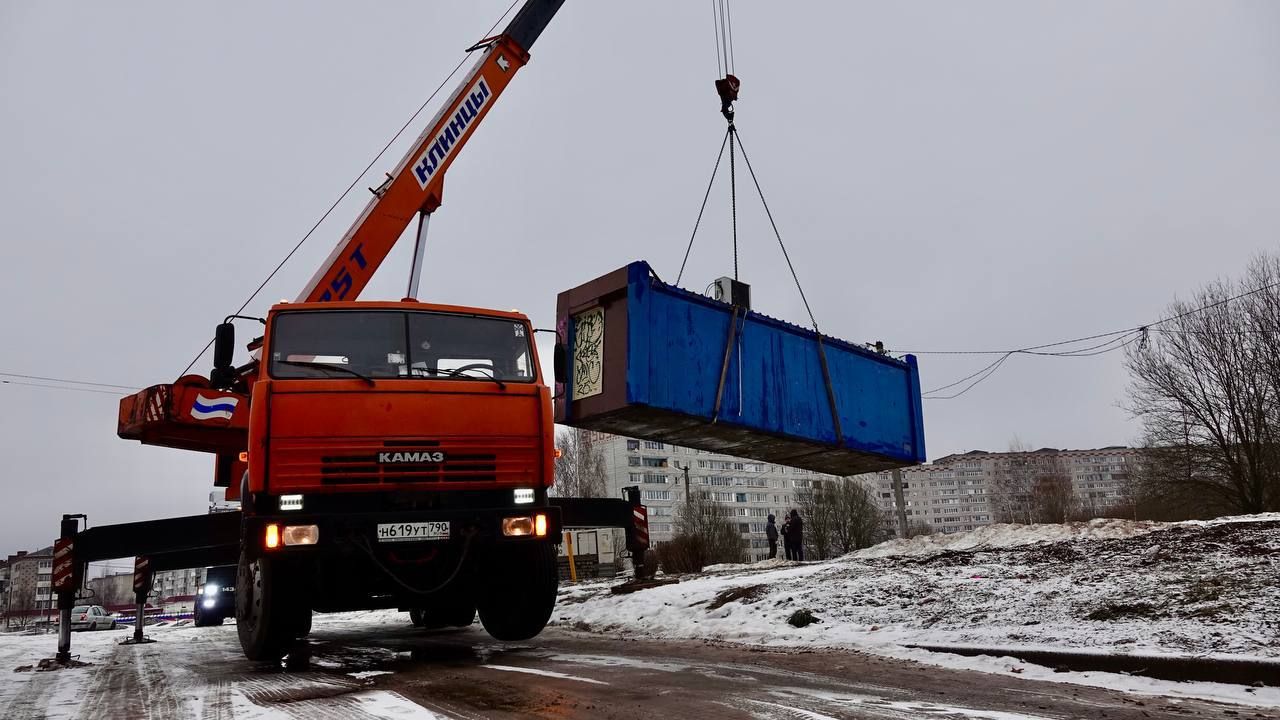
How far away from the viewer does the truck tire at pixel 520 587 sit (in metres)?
6.93

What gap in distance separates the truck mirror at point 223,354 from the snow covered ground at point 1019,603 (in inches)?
208

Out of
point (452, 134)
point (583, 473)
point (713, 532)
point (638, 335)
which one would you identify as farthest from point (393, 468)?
point (583, 473)

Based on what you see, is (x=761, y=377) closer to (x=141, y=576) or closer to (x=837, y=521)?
(x=141, y=576)

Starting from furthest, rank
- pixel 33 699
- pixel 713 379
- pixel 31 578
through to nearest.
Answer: pixel 31 578 < pixel 713 379 < pixel 33 699

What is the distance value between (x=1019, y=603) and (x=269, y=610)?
6.22 metres

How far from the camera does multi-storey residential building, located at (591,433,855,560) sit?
267 feet

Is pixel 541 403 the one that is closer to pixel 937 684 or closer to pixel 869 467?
pixel 937 684

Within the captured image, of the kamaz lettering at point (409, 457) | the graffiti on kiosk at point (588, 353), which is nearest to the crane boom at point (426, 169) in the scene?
the graffiti on kiosk at point (588, 353)

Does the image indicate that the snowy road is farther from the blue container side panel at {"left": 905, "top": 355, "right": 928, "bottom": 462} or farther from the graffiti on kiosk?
the blue container side panel at {"left": 905, "top": 355, "right": 928, "bottom": 462}

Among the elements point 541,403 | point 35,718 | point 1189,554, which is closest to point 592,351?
point 541,403

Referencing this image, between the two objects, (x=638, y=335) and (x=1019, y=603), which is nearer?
(x=1019, y=603)

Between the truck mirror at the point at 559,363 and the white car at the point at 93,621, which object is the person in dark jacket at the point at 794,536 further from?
the white car at the point at 93,621

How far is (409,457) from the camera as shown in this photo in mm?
6086

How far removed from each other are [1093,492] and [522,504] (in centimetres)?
12990
